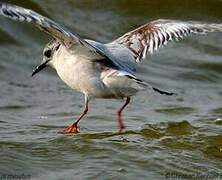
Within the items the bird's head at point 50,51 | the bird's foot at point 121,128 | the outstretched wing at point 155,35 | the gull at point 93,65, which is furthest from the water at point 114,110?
the outstretched wing at point 155,35

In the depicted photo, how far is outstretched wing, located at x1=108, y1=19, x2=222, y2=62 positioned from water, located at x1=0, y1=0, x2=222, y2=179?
2.63 feet

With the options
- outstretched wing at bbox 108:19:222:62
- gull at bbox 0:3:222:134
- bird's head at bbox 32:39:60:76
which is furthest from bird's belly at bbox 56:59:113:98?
outstretched wing at bbox 108:19:222:62

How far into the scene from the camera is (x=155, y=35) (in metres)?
8.93

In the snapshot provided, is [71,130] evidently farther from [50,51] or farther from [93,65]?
[50,51]

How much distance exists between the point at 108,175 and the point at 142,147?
97 cm

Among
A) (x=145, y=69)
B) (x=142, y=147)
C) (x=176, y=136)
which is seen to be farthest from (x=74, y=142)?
(x=145, y=69)

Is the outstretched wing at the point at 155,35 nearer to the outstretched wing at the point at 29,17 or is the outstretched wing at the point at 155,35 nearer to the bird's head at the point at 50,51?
the bird's head at the point at 50,51

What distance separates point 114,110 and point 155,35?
1.36m

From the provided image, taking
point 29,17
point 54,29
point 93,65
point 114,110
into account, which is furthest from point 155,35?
point 29,17

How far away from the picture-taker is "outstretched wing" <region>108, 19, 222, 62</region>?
881 centimetres

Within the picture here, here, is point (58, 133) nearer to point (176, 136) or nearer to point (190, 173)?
point (176, 136)

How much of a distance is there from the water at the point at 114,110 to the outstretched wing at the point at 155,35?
803 mm

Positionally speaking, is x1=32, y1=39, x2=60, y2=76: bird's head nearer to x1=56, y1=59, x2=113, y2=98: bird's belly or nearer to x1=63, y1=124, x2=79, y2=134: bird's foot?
x1=56, y1=59, x2=113, y2=98: bird's belly

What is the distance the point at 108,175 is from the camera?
6.57 m
